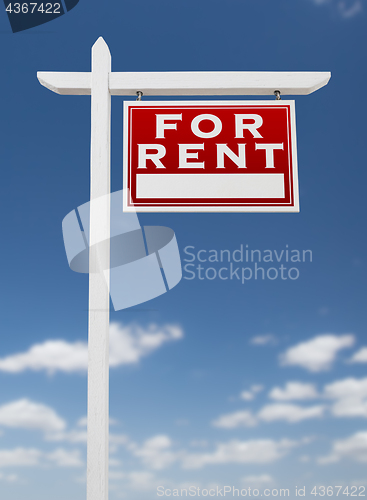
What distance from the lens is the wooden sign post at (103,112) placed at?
3375 mm

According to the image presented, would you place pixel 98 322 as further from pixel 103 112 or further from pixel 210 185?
pixel 103 112

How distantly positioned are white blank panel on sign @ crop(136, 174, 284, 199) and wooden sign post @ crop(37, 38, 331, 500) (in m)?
0.34

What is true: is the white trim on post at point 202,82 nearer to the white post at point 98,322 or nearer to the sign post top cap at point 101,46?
the sign post top cap at point 101,46

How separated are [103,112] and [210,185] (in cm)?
96

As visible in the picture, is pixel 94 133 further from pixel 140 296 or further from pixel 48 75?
pixel 140 296

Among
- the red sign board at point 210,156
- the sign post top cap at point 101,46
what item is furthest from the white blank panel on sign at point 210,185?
the sign post top cap at point 101,46

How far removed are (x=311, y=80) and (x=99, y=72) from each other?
1.65 metres

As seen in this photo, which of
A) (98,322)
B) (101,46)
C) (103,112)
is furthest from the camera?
(101,46)

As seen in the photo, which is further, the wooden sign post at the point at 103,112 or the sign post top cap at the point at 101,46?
the sign post top cap at the point at 101,46

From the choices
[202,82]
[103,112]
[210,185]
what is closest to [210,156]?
[210,185]

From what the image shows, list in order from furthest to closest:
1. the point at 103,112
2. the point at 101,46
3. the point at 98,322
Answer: the point at 101,46 → the point at 103,112 → the point at 98,322

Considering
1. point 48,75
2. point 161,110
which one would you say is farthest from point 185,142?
point 48,75

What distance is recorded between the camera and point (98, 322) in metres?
3.45

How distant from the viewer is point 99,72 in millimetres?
3885
